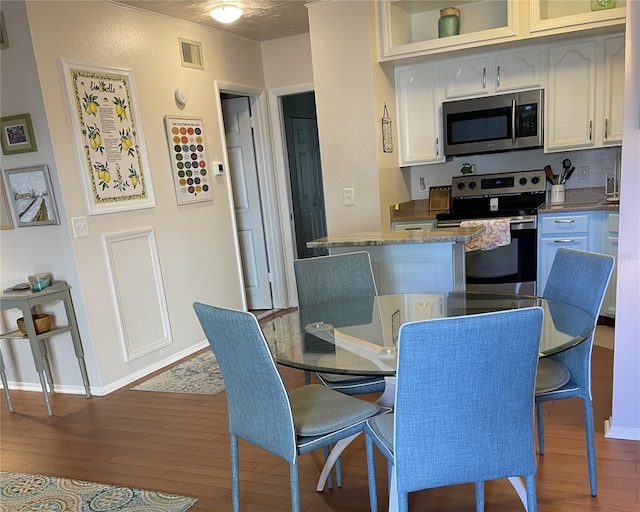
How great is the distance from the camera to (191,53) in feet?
12.8

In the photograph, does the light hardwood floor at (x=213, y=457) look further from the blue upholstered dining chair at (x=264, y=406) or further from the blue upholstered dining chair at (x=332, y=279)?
the blue upholstered dining chair at (x=332, y=279)

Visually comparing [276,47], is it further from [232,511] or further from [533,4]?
[232,511]

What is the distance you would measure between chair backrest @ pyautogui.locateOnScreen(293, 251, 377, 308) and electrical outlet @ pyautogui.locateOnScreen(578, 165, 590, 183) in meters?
2.44

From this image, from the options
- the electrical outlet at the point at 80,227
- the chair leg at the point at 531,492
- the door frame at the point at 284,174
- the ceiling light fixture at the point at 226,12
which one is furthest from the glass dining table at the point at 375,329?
the door frame at the point at 284,174

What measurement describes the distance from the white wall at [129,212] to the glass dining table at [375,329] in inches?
63.1

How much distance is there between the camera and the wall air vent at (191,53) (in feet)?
12.5

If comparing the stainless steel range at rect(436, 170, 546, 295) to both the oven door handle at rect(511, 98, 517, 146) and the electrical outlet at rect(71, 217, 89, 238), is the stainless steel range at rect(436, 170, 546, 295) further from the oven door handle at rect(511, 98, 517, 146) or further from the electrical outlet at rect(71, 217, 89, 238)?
the electrical outlet at rect(71, 217, 89, 238)

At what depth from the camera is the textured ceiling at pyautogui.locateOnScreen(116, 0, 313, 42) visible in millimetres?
3413

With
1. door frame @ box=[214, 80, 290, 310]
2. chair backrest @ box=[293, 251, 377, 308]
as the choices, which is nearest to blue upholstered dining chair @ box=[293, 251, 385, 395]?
chair backrest @ box=[293, 251, 377, 308]

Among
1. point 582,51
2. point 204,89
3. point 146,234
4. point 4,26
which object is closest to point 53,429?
point 146,234

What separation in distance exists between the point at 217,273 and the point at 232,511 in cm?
242

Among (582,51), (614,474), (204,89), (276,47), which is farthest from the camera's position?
(276,47)

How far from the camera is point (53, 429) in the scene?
2.87 meters

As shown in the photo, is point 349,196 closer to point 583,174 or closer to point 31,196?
point 583,174
